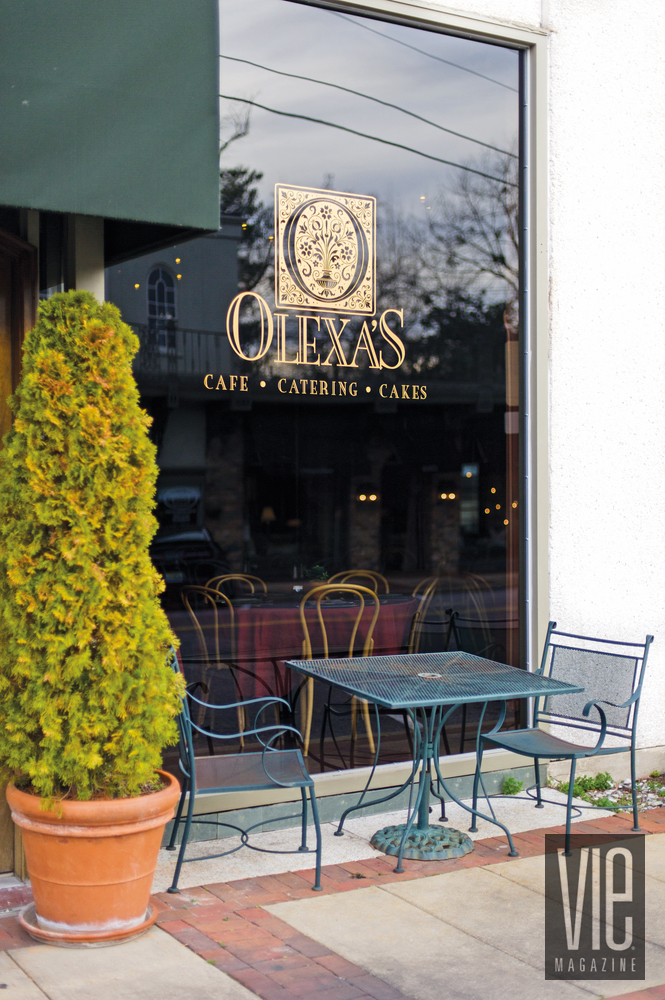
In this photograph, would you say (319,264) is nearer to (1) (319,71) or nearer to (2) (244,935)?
(1) (319,71)

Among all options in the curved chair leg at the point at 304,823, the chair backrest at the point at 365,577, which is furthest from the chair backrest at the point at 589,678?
the curved chair leg at the point at 304,823

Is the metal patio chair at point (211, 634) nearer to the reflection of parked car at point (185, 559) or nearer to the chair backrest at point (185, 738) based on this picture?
the reflection of parked car at point (185, 559)

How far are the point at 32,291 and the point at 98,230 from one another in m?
0.43

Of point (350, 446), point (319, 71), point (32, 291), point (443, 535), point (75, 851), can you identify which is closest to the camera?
point (75, 851)

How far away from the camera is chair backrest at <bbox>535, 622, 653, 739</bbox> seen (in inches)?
196

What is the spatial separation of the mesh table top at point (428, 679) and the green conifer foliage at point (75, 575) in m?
1.03

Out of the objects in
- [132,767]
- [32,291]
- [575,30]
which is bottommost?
[132,767]

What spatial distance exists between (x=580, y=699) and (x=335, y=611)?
4.90 ft

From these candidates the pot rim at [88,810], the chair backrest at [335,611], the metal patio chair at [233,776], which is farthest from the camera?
the chair backrest at [335,611]

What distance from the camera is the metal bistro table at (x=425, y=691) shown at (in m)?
4.05

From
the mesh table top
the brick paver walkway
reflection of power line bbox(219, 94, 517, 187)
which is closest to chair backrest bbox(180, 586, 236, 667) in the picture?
the mesh table top

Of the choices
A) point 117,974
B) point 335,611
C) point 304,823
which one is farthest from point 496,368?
point 117,974

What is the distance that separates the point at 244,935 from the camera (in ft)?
11.6

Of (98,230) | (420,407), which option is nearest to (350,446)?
(420,407)
